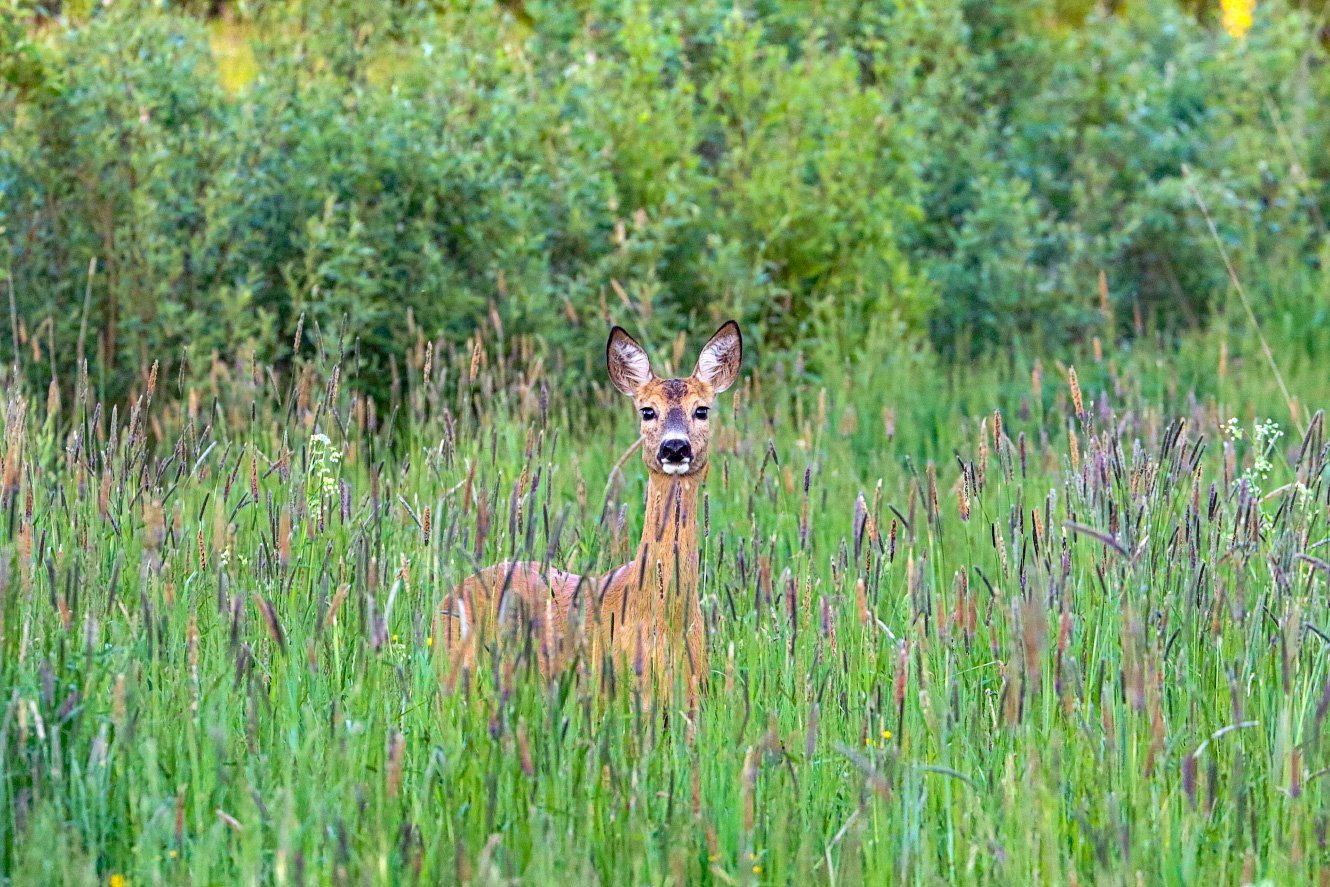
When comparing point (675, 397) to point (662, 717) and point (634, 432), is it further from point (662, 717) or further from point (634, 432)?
point (634, 432)

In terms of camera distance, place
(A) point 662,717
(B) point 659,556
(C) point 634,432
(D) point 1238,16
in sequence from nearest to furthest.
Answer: (A) point 662,717 → (B) point 659,556 → (C) point 634,432 → (D) point 1238,16

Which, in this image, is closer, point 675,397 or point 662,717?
point 662,717

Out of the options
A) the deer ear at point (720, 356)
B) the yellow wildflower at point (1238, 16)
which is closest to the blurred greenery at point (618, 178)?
the yellow wildflower at point (1238, 16)

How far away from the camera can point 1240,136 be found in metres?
12.3

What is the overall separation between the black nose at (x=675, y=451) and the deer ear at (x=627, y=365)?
49 cm

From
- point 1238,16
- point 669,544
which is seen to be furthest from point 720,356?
point 1238,16

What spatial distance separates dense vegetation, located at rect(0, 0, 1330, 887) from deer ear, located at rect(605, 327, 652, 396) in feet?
0.92

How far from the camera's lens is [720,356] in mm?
5555

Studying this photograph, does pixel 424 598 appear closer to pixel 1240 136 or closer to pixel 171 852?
pixel 171 852

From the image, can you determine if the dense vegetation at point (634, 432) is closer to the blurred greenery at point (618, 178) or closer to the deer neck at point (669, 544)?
the blurred greenery at point (618, 178)

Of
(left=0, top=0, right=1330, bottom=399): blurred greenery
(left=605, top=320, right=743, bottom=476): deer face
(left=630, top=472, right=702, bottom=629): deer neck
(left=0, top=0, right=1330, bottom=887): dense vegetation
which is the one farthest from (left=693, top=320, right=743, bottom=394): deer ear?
(left=0, top=0, right=1330, bottom=399): blurred greenery

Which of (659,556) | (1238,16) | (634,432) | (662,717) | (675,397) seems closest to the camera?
(662,717)

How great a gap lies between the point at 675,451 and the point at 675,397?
274 millimetres

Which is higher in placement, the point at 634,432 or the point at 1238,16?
the point at 1238,16
